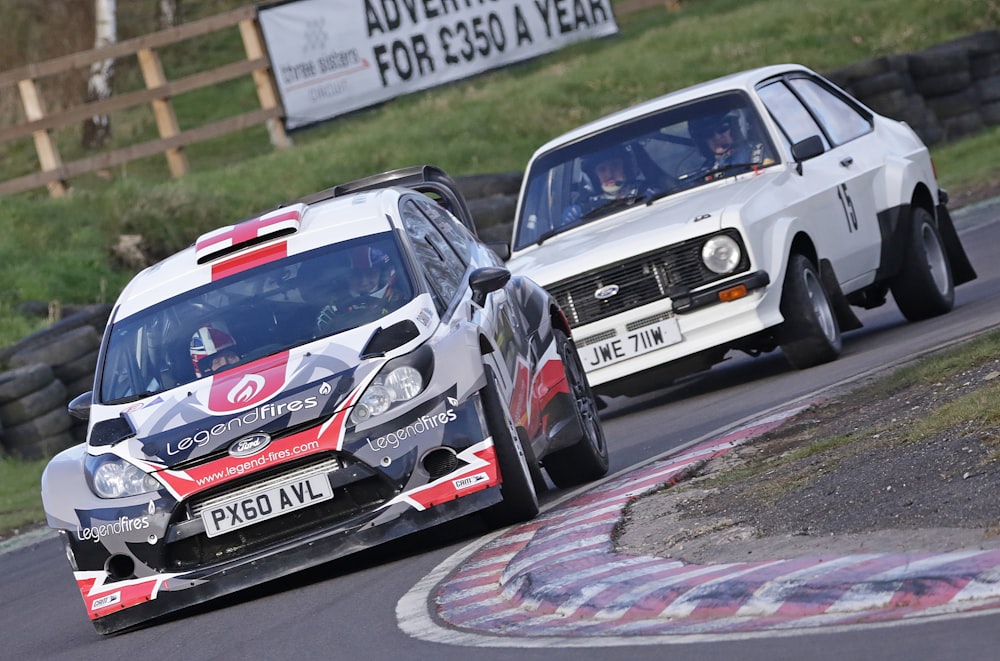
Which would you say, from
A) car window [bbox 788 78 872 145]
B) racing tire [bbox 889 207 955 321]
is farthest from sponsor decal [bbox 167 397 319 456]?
racing tire [bbox 889 207 955 321]

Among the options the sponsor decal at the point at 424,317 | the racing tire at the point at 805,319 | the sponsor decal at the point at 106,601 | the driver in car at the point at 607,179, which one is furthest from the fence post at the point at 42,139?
the sponsor decal at the point at 106,601

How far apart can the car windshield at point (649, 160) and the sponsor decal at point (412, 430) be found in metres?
4.87

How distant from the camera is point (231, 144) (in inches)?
1223

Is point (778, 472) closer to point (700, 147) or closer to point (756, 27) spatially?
point (700, 147)

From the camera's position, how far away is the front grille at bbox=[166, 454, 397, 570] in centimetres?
739

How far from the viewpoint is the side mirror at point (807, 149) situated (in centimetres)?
1180

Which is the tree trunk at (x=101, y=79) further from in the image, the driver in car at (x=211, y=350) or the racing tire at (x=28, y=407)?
the driver in car at (x=211, y=350)

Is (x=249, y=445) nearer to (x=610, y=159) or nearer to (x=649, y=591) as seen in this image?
(x=649, y=591)

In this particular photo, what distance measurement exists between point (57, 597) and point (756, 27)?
894 inches

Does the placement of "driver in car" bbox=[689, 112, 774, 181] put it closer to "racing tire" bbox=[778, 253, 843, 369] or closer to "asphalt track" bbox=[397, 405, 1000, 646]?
"racing tire" bbox=[778, 253, 843, 369]

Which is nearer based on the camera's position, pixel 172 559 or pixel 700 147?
pixel 172 559

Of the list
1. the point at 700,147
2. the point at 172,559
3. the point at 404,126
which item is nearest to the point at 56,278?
the point at 404,126

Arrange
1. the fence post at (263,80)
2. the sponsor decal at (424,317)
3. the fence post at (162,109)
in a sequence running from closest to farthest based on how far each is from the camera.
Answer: the sponsor decal at (424,317), the fence post at (162,109), the fence post at (263,80)

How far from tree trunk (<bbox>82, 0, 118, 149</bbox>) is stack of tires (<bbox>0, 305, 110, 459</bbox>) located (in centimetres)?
1698
